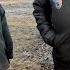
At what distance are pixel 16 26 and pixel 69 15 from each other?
5148mm

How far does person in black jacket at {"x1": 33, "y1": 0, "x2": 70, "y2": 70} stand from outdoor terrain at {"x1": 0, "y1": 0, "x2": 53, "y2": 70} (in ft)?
6.98

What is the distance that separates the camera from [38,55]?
18.7 ft

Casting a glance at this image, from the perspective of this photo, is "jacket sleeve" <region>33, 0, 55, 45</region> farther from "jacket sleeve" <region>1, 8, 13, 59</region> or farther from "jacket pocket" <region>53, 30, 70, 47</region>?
"jacket sleeve" <region>1, 8, 13, 59</region>

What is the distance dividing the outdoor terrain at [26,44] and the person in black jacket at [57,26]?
83.8 inches

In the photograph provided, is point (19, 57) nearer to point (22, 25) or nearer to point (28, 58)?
point (28, 58)

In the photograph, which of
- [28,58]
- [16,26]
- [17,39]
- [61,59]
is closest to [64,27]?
[61,59]

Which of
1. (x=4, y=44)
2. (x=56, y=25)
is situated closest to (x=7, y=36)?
(x=4, y=44)

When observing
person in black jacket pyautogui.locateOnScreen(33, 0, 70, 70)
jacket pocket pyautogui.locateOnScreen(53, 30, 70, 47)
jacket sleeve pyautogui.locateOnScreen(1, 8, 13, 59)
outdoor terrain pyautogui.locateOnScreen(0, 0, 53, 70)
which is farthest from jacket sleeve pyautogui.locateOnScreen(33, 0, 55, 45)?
outdoor terrain pyautogui.locateOnScreen(0, 0, 53, 70)

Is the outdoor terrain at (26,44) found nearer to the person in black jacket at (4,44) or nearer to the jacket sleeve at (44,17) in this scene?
the person in black jacket at (4,44)

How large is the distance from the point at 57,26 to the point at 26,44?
11.8 feet

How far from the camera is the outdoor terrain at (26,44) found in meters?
5.27

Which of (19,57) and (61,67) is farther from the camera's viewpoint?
(19,57)

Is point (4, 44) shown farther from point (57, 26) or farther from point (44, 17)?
point (57, 26)

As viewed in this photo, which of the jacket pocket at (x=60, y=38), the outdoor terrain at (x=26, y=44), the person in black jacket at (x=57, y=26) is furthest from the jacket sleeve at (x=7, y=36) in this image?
the outdoor terrain at (x=26, y=44)
